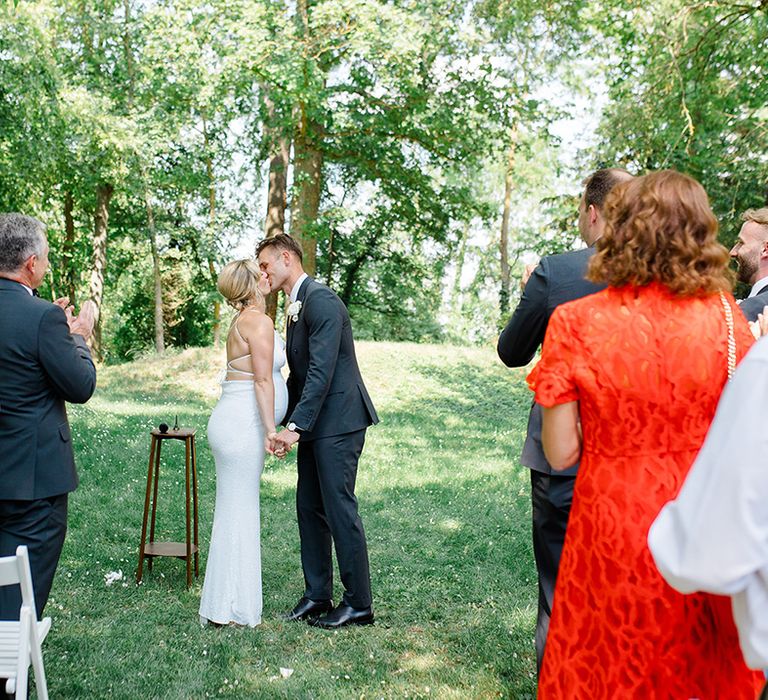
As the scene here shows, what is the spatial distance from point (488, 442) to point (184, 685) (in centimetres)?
955

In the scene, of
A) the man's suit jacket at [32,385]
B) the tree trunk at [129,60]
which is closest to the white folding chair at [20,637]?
the man's suit jacket at [32,385]

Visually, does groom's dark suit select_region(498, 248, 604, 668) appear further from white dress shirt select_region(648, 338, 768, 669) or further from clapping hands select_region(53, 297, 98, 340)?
clapping hands select_region(53, 297, 98, 340)

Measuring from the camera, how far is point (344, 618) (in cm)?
541

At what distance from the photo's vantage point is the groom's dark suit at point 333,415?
5.29 m

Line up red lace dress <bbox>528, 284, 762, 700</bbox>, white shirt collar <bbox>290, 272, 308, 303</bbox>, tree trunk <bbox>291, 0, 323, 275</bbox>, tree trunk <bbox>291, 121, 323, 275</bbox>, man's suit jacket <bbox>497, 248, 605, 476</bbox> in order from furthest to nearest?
tree trunk <bbox>291, 121, 323, 275</bbox>
tree trunk <bbox>291, 0, 323, 275</bbox>
white shirt collar <bbox>290, 272, 308, 303</bbox>
man's suit jacket <bbox>497, 248, 605, 476</bbox>
red lace dress <bbox>528, 284, 762, 700</bbox>

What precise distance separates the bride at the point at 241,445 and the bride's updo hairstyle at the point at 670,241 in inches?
128

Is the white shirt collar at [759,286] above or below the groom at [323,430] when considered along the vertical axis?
above

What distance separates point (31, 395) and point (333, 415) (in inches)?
77.2

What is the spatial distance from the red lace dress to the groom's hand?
2.86 meters

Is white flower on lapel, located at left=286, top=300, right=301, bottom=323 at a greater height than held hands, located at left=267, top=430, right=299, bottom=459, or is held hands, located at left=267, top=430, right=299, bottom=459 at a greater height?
white flower on lapel, located at left=286, top=300, right=301, bottom=323

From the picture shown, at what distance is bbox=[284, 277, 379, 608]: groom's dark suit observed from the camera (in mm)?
5289

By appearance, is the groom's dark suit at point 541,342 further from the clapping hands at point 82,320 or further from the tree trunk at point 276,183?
the tree trunk at point 276,183

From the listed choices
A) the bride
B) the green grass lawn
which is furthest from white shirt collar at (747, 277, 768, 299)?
the bride

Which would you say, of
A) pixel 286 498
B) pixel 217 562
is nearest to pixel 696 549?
pixel 217 562
